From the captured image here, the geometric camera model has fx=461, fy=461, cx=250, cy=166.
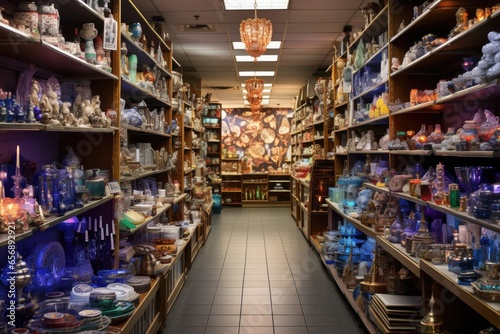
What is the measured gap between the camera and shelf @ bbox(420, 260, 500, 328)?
2.05 meters

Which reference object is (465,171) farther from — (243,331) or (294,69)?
(294,69)

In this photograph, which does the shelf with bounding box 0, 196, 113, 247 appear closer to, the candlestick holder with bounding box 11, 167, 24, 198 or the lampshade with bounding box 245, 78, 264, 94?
the candlestick holder with bounding box 11, 167, 24, 198

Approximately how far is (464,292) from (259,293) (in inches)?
133

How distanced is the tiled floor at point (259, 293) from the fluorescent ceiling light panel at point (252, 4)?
363cm

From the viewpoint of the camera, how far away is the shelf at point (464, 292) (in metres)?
2.05

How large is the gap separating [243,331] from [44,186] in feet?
7.80

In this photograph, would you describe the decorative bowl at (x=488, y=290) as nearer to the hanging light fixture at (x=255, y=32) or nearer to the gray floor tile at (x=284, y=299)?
the gray floor tile at (x=284, y=299)

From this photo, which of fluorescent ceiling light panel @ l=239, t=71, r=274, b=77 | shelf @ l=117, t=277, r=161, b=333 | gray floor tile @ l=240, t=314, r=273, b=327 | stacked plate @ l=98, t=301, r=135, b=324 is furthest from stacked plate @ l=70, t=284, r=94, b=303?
fluorescent ceiling light panel @ l=239, t=71, r=274, b=77

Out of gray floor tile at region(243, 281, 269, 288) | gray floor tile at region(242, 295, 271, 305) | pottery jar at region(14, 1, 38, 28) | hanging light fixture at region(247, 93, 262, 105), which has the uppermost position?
hanging light fixture at region(247, 93, 262, 105)

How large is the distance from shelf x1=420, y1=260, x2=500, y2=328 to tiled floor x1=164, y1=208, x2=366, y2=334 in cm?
166

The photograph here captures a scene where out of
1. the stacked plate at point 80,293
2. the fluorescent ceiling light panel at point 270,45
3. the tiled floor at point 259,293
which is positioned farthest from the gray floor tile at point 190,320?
the fluorescent ceiling light panel at point 270,45

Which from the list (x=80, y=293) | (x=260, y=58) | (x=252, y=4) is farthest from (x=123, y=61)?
(x=260, y=58)

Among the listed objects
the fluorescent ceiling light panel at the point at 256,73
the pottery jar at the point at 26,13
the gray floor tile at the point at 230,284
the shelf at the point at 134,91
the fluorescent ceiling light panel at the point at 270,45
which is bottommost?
the gray floor tile at the point at 230,284

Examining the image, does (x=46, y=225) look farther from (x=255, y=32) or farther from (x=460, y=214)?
(x=255, y=32)
